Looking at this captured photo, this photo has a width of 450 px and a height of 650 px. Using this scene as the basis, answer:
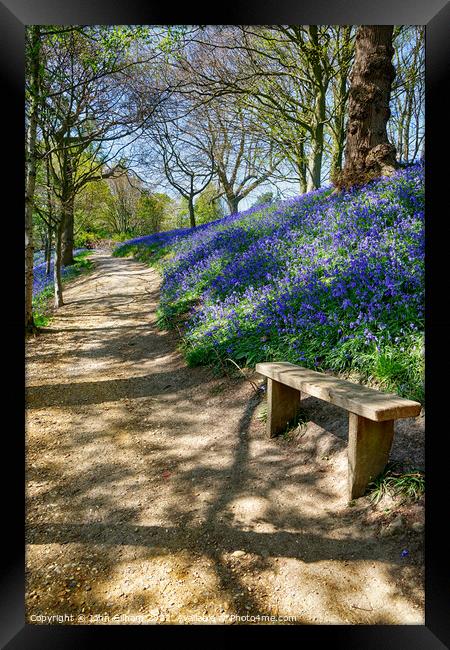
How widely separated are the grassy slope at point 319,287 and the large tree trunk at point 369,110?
33cm

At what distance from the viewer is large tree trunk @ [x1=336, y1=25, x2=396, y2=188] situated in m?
5.23

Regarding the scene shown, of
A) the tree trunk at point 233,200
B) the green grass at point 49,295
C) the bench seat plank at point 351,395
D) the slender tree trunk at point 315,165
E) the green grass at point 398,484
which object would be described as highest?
the slender tree trunk at point 315,165

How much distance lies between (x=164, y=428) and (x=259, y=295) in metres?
2.39

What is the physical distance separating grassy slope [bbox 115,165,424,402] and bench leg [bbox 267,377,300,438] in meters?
0.53

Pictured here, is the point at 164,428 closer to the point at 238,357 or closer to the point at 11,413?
the point at 238,357

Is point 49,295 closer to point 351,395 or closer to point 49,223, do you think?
point 49,223

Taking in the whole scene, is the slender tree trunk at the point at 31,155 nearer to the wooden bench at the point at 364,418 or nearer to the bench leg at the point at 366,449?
the wooden bench at the point at 364,418

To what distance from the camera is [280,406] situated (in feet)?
11.2

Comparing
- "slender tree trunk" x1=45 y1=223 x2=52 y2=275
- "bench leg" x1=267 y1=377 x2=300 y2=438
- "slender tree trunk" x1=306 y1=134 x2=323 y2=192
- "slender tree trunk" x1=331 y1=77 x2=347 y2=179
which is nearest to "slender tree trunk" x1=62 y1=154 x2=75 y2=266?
"slender tree trunk" x1=45 y1=223 x2=52 y2=275

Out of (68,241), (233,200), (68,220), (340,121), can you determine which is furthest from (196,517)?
(340,121)

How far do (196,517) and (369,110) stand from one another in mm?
5780

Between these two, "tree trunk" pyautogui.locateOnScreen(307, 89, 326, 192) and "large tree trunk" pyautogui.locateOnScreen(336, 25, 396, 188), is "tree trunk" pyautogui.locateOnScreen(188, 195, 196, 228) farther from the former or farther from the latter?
"tree trunk" pyautogui.locateOnScreen(307, 89, 326, 192)

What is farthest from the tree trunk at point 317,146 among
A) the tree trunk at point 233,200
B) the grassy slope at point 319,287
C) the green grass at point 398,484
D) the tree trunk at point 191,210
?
the green grass at point 398,484

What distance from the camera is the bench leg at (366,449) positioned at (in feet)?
7.86
